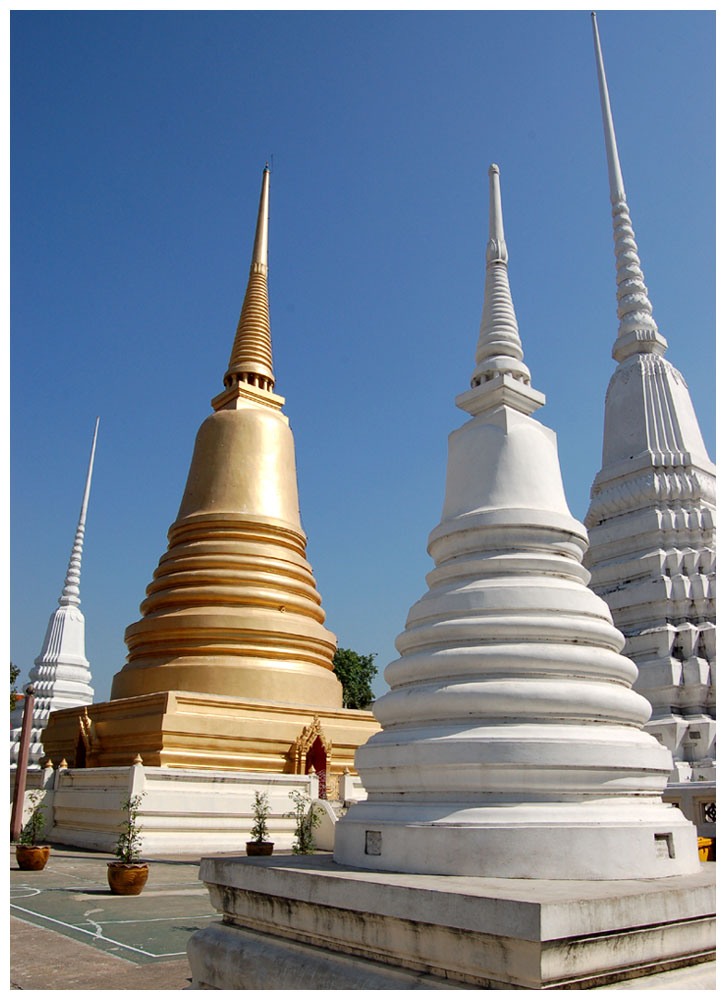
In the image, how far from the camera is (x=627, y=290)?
801 inches

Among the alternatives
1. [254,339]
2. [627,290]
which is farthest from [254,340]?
[627,290]

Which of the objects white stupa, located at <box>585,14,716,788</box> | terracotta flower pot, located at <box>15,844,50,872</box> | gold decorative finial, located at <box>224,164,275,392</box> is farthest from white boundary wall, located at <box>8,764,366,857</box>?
gold decorative finial, located at <box>224,164,275,392</box>

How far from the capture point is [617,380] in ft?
64.4

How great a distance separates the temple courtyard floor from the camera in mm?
5281

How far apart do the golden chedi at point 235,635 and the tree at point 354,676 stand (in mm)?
20568

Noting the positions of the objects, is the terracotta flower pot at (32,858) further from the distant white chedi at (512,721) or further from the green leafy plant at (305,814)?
the distant white chedi at (512,721)

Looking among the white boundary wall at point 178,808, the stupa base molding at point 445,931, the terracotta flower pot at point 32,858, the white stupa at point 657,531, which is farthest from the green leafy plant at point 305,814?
the stupa base molding at point 445,931

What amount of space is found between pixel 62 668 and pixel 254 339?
17.8 meters

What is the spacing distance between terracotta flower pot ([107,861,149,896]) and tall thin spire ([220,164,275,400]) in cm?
1637

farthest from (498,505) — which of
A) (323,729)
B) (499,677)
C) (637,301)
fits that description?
(637,301)

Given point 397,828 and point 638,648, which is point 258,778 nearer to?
point 638,648

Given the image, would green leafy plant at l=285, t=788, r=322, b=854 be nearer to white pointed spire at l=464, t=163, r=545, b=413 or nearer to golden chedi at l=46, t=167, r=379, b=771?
golden chedi at l=46, t=167, r=379, b=771

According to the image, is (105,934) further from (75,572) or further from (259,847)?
(75,572)

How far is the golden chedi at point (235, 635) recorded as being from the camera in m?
16.6
